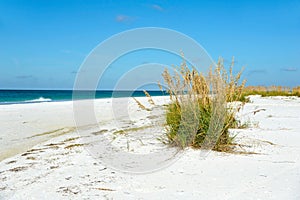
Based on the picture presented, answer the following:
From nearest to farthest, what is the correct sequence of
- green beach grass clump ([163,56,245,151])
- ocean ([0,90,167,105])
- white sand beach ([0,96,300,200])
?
white sand beach ([0,96,300,200])
green beach grass clump ([163,56,245,151])
ocean ([0,90,167,105])

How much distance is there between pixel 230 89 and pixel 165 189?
2126mm

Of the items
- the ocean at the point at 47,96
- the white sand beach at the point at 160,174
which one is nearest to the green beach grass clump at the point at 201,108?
the white sand beach at the point at 160,174

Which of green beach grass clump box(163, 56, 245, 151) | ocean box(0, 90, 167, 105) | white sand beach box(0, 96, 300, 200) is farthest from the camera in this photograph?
ocean box(0, 90, 167, 105)

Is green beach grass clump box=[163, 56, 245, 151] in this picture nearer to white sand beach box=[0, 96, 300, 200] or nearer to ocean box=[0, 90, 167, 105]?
white sand beach box=[0, 96, 300, 200]

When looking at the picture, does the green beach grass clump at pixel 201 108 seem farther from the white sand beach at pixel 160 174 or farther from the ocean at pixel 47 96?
the ocean at pixel 47 96

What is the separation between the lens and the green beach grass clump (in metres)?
4.22

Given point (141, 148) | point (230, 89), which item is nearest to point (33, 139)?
point (141, 148)

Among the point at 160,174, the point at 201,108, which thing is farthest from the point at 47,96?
the point at 160,174

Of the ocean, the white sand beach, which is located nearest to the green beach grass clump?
the white sand beach

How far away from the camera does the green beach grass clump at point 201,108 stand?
4.22 m

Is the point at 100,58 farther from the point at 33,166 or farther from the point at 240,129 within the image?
the point at 240,129

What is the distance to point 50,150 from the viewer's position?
4816mm

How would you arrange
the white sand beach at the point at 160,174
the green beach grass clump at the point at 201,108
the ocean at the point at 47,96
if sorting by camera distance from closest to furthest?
the white sand beach at the point at 160,174 < the green beach grass clump at the point at 201,108 < the ocean at the point at 47,96

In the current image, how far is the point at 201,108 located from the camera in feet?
14.3
